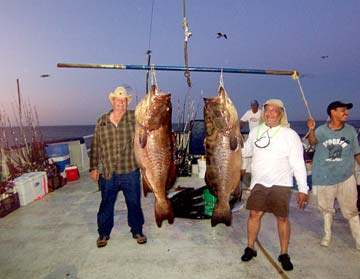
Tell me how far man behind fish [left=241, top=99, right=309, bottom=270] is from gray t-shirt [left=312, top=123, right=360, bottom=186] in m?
0.83

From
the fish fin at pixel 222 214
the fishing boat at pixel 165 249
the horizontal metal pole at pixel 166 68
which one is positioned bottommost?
the fishing boat at pixel 165 249

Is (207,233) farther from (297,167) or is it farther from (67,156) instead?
(67,156)

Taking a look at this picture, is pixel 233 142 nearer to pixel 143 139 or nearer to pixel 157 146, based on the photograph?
pixel 157 146

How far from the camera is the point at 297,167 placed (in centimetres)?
322

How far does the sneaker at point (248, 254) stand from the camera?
11.6ft

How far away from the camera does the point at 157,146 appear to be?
316cm

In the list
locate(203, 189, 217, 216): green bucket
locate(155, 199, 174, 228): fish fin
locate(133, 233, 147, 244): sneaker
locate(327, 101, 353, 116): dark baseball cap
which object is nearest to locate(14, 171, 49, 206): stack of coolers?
locate(133, 233, 147, 244): sneaker

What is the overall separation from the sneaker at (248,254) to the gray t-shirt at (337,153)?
4.69 ft

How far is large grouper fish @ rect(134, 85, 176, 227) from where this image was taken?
119 inches

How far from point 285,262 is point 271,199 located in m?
0.82

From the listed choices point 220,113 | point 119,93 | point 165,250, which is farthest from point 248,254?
point 119,93

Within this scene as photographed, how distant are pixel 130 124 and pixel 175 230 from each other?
2011 millimetres

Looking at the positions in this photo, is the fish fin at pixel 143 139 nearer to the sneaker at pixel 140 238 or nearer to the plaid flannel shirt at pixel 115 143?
the plaid flannel shirt at pixel 115 143

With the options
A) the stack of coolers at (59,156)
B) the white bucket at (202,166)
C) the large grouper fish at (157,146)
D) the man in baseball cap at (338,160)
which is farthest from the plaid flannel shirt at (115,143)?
the stack of coolers at (59,156)
